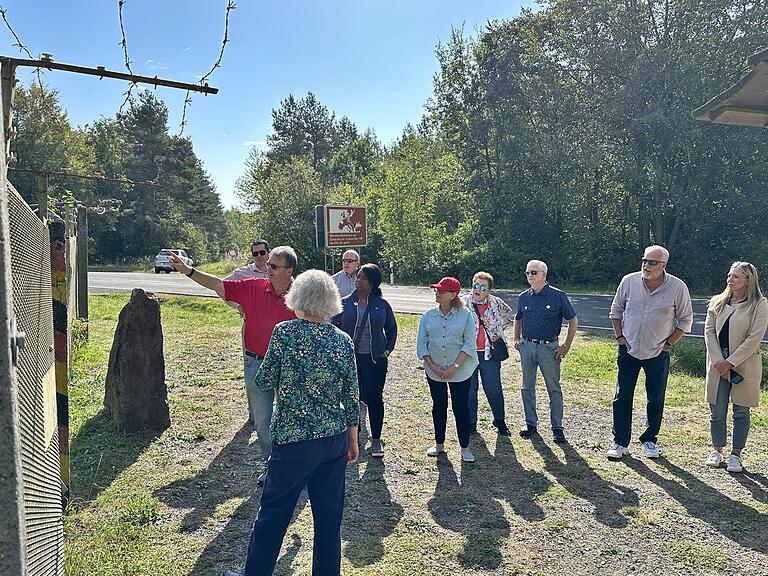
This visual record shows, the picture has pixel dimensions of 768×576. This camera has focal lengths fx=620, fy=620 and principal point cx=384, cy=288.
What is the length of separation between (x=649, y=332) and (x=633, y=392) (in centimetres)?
64

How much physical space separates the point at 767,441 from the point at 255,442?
5.21m

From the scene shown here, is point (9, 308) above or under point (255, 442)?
above

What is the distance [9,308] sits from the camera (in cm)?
131

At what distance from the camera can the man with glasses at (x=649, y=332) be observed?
18.9 feet

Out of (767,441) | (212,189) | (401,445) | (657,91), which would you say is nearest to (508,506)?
(401,445)

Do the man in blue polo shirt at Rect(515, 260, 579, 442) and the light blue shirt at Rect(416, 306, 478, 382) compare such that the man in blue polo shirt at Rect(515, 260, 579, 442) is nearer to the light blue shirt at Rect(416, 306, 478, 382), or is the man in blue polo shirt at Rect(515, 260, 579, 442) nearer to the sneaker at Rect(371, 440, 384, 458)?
the light blue shirt at Rect(416, 306, 478, 382)

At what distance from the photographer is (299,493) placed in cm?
321

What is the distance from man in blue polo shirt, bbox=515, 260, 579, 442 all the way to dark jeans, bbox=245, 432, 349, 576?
11.9 feet

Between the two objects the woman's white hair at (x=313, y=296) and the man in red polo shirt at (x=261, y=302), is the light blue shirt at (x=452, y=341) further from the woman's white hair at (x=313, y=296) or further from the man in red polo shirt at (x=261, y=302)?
the woman's white hair at (x=313, y=296)

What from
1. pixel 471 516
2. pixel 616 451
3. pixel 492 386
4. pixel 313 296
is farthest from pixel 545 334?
pixel 313 296

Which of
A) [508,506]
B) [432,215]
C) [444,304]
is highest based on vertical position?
[432,215]

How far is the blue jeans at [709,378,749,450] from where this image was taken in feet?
18.3

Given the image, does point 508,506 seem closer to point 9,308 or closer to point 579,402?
point 579,402

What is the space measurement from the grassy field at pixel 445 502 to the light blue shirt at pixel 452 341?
0.92 meters
